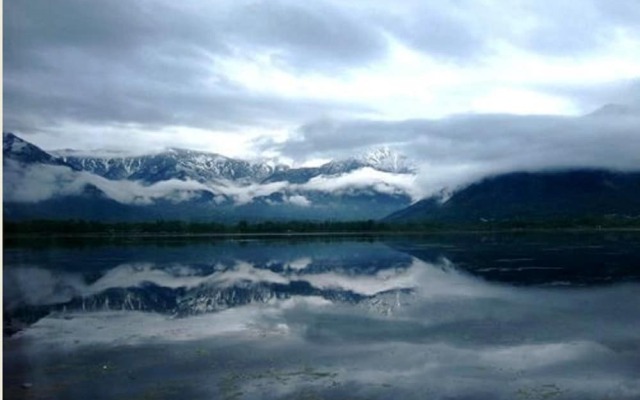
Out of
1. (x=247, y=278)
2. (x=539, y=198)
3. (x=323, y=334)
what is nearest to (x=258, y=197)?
(x=539, y=198)

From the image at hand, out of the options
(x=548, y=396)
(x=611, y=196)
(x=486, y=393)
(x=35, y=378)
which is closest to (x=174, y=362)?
(x=35, y=378)

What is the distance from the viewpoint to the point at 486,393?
5531mm

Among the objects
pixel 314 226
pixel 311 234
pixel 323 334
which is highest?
pixel 314 226

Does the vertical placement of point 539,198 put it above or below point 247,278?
above

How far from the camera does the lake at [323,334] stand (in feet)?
18.7

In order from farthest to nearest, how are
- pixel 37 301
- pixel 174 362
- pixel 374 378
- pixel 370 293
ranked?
pixel 370 293 → pixel 37 301 → pixel 174 362 → pixel 374 378

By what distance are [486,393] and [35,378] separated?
3.87 m

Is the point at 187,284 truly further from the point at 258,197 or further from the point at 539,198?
the point at 258,197

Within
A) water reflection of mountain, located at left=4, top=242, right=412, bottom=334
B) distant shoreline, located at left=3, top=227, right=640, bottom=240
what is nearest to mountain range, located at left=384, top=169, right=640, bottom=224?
distant shoreline, located at left=3, top=227, right=640, bottom=240

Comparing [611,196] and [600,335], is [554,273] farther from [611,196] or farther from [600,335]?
[611,196]

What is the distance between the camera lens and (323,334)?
28.3 feet

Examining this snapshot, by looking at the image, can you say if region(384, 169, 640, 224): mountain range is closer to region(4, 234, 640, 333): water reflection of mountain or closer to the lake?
region(4, 234, 640, 333): water reflection of mountain

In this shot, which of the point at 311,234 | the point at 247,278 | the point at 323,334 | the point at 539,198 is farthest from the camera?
the point at 539,198

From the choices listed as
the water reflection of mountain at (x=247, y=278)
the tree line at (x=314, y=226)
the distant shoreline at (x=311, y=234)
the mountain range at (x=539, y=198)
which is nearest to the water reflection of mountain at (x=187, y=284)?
the water reflection of mountain at (x=247, y=278)
